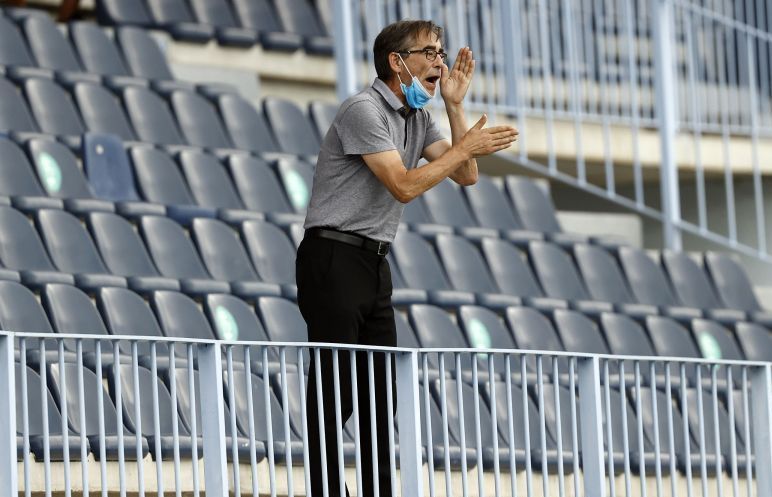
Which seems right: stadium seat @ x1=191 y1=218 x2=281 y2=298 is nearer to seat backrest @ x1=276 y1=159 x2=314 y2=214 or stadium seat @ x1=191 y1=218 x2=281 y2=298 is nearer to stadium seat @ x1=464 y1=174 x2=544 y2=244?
seat backrest @ x1=276 y1=159 x2=314 y2=214

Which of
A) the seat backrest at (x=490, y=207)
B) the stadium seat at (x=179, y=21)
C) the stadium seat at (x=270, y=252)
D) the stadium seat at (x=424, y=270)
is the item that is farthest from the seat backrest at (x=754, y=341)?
the stadium seat at (x=179, y=21)

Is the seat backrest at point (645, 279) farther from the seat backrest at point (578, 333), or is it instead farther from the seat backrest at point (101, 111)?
the seat backrest at point (101, 111)

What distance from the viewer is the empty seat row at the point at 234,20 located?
896 cm

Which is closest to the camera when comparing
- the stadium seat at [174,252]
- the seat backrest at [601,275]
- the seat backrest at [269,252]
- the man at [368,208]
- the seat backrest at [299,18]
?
the man at [368,208]

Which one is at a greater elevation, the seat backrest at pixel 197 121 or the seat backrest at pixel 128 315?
the seat backrest at pixel 197 121

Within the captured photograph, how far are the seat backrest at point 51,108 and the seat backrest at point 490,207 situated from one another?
1.89m

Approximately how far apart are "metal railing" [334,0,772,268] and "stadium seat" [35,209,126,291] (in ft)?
7.96

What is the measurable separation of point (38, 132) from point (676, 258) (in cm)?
316

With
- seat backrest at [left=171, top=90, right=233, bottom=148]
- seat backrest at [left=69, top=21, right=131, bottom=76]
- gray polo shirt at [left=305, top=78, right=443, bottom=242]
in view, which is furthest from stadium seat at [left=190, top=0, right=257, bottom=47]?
gray polo shirt at [left=305, top=78, right=443, bottom=242]

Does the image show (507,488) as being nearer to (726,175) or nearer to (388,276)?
(388,276)

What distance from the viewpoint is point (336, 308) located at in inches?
169

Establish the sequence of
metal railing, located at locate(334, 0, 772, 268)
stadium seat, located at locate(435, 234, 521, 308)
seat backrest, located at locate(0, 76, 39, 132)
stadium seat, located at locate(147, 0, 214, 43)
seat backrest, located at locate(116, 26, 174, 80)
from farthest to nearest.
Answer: metal railing, located at locate(334, 0, 772, 268) < stadium seat, located at locate(147, 0, 214, 43) < seat backrest, located at locate(116, 26, 174, 80) < stadium seat, located at locate(435, 234, 521, 308) < seat backrest, located at locate(0, 76, 39, 132)

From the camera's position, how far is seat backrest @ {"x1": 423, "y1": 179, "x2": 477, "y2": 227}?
8162 millimetres

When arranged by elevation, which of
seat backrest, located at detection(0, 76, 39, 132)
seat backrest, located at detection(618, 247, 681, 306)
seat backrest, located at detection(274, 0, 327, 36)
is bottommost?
seat backrest, located at detection(618, 247, 681, 306)
